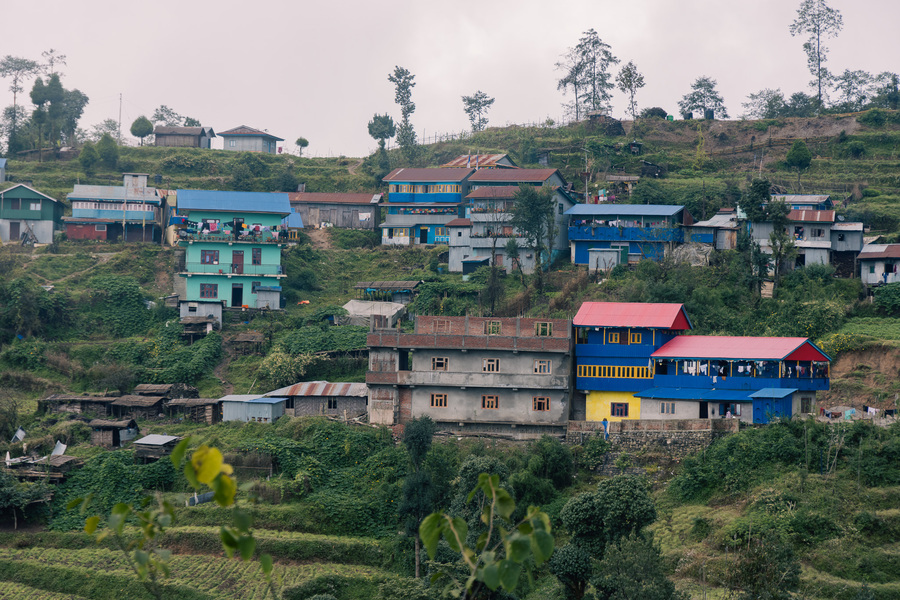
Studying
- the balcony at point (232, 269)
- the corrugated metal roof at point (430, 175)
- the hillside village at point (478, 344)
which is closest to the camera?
the hillside village at point (478, 344)

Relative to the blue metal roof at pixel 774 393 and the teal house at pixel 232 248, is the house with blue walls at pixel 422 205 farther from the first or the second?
the blue metal roof at pixel 774 393

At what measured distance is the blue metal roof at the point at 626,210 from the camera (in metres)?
51.2

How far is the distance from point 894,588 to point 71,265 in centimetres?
4465

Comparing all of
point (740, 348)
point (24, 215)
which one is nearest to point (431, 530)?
point (740, 348)

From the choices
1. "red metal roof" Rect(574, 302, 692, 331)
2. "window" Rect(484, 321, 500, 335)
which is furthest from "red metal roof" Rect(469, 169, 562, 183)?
"window" Rect(484, 321, 500, 335)

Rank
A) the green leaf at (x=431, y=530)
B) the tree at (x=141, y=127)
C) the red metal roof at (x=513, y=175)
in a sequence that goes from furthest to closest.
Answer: the tree at (x=141, y=127) < the red metal roof at (x=513, y=175) < the green leaf at (x=431, y=530)

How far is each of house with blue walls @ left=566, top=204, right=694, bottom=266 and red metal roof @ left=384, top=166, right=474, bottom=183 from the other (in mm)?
10941

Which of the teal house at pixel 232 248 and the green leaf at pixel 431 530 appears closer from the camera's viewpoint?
the green leaf at pixel 431 530

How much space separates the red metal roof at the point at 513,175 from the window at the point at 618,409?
2283cm

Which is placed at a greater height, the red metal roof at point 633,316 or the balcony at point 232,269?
the balcony at point 232,269

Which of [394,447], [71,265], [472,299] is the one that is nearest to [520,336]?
[394,447]

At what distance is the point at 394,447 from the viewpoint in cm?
3481

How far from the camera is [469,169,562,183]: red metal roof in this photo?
189 ft

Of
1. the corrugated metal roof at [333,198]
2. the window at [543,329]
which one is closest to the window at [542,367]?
the window at [543,329]
